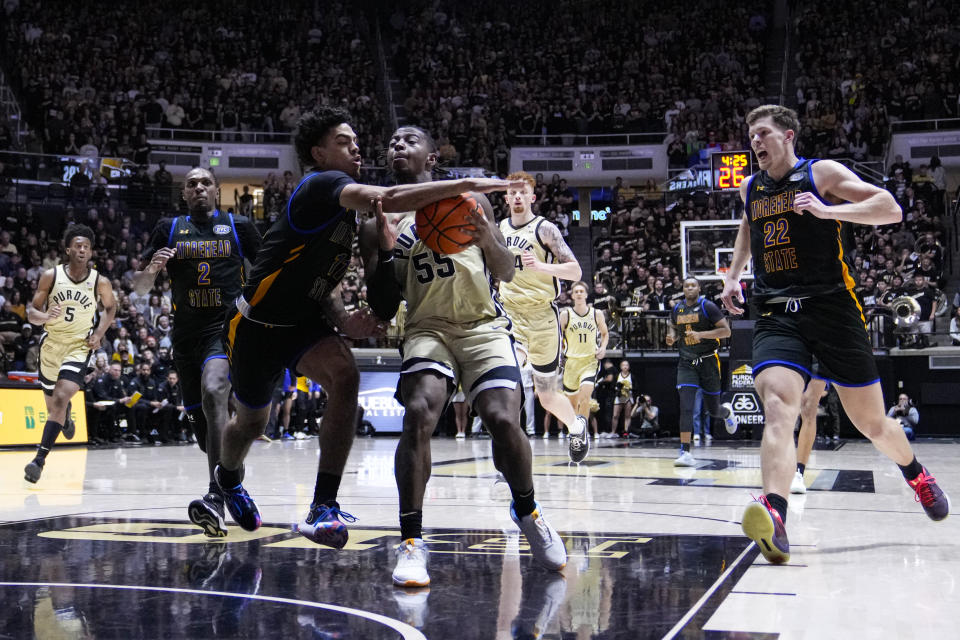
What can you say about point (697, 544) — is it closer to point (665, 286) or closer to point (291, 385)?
point (291, 385)

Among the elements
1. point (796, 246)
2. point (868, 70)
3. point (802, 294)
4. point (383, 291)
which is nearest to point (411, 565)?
point (383, 291)

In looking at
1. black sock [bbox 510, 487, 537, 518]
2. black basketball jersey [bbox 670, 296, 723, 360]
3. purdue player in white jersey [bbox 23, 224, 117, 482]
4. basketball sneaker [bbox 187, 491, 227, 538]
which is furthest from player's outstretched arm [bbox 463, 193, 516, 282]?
black basketball jersey [bbox 670, 296, 723, 360]

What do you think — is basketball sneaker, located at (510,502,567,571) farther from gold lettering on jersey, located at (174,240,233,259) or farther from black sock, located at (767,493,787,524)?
gold lettering on jersey, located at (174,240,233,259)

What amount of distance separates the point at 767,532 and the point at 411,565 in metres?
1.50

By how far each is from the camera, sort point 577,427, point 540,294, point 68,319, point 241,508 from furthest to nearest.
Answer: point 68,319, point 577,427, point 540,294, point 241,508

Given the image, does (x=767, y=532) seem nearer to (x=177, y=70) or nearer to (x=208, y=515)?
(x=208, y=515)

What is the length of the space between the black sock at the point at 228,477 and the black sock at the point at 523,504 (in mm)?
1524

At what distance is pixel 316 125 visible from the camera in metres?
4.31

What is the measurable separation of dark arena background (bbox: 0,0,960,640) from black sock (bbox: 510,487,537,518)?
0.24 meters

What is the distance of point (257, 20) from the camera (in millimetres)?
30844

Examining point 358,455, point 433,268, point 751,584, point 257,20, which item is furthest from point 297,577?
point 257,20

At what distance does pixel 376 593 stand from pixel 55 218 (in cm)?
1985

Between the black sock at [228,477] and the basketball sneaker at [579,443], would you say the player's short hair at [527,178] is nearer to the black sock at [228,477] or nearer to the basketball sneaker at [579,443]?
the black sock at [228,477]

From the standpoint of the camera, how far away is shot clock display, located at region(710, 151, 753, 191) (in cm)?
1806
